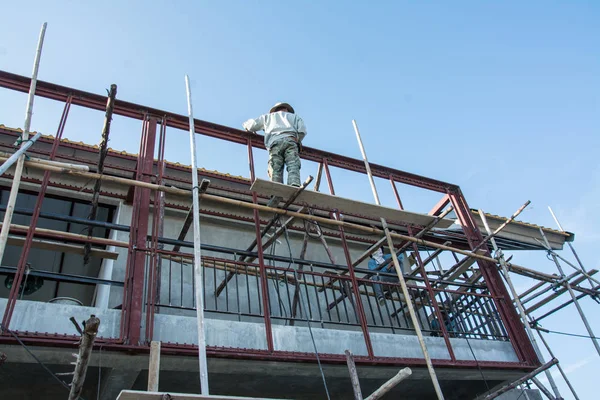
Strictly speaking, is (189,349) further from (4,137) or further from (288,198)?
(4,137)

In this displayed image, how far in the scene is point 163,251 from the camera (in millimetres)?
6488

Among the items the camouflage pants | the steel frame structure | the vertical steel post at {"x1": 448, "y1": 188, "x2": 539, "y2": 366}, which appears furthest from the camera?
the vertical steel post at {"x1": 448, "y1": 188, "x2": 539, "y2": 366}

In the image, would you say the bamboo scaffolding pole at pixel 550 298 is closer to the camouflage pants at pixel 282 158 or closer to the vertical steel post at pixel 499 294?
the vertical steel post at pixel 499 294

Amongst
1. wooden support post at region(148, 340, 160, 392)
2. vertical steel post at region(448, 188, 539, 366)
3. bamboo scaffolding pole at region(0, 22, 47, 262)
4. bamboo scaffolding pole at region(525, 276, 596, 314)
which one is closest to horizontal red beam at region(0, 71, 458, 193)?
vertical steel post at region(448, 188, 539, 366)

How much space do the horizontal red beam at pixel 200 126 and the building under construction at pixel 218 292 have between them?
0.9 inches

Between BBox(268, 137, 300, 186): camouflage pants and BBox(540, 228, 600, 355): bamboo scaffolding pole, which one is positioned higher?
BBox(268, 137, 300, 186): camouflage pants

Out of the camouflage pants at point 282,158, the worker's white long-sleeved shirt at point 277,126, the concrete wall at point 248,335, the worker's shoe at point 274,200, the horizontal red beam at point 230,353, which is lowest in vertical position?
the horizontal red beam at point 230,353

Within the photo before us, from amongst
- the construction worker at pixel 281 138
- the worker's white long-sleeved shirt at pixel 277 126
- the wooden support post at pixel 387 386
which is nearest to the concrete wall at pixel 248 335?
the wooden support post at pixel 387 386

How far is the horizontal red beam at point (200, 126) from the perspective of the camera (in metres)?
7.49

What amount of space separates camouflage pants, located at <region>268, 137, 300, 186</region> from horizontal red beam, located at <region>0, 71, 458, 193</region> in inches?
30.4

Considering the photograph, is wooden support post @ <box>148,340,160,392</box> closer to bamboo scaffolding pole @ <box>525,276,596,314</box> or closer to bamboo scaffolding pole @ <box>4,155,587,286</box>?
bamboo scaffolding pole @ <box>4,155,587,286</box>

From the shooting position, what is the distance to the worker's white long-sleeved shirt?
845 cm

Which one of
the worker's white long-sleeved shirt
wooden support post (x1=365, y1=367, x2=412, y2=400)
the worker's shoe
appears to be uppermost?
the worker's white long-sleeved shirt

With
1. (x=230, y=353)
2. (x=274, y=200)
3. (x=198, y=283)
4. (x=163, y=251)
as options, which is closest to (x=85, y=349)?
(x=198, y=283)
